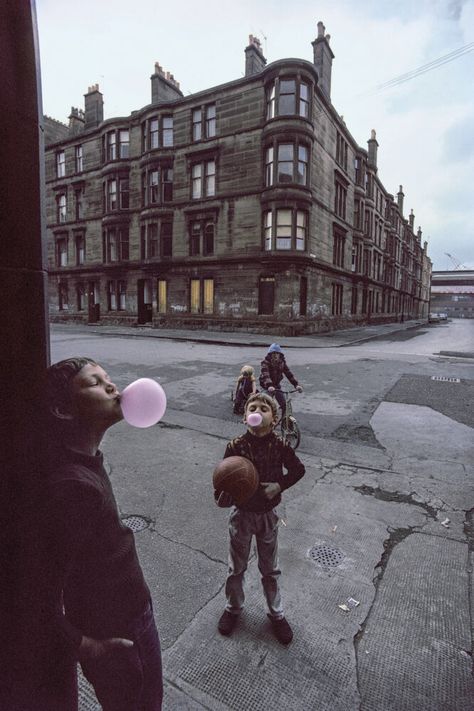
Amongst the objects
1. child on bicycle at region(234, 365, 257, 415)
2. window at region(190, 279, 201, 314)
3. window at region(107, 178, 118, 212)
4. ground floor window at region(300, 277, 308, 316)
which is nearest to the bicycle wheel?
child on bicycle at region(234, 365, 257, 415)

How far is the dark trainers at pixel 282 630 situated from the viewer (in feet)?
8.18

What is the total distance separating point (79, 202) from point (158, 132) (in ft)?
35.1

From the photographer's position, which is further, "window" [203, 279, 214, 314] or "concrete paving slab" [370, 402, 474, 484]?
"window" [203, 279, 214, 314]

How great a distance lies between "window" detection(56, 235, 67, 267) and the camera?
118ft

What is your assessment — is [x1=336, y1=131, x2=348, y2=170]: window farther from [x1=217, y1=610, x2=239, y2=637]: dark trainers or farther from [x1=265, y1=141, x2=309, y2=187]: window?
[x1=217, y1=610, x2=239, y2=637]: dark trainers

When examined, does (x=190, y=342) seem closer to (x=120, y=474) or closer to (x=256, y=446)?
(x=120, y=474)

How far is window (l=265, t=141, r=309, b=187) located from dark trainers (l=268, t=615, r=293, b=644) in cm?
2452

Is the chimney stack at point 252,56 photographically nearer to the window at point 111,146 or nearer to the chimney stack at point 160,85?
the chimney stack at point 160,85

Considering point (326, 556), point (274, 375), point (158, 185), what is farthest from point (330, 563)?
point (158, 185)


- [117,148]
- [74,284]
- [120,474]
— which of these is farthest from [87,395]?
[74,284]

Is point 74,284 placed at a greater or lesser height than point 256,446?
greater

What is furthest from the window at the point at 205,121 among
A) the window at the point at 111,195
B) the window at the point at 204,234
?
the window at the point at 111,195

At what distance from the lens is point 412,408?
27.1 ft

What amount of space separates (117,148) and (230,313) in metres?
16.7
